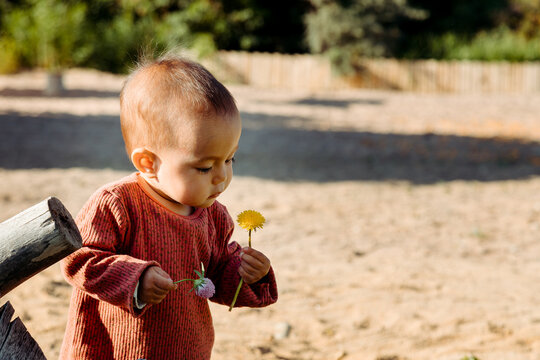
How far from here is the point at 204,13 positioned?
20.7 metres

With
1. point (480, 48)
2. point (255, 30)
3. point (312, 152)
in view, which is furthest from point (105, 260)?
point (255, 30)

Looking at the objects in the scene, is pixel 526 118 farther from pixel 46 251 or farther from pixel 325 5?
pixel 46 251

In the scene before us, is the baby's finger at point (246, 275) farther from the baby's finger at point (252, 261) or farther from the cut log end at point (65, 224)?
the cut log end at point (65, 224)

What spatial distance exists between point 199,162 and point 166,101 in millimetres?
191

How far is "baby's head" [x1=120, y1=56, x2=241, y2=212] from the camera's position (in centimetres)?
170

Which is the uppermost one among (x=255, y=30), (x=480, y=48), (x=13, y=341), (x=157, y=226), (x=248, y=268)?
(x=255, y=30)

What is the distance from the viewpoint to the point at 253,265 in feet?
6.13

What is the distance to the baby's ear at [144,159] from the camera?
5.76ft

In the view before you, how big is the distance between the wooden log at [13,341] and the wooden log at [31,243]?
0.52 ft

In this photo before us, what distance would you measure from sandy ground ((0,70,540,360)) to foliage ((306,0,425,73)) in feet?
20.8

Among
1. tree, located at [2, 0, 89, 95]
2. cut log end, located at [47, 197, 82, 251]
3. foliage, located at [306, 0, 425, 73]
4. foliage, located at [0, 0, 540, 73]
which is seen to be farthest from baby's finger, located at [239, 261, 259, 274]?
foliage, located at [306, 0, 425, 73]

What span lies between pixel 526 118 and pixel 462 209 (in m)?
7.62

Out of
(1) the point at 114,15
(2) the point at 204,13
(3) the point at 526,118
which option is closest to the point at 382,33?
(2) the point at 204,13

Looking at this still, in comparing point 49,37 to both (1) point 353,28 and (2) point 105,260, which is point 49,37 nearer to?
(1) point 353,28
